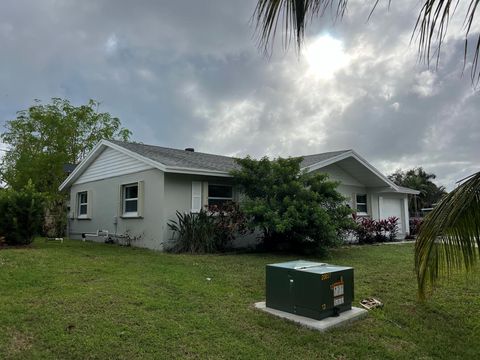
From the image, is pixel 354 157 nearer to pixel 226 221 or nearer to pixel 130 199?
pixel 226 221

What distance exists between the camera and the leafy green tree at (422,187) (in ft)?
144

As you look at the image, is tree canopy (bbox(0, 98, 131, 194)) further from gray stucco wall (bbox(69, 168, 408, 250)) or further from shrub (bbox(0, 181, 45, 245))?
shrub (bbox(0, 181, 45, 245))

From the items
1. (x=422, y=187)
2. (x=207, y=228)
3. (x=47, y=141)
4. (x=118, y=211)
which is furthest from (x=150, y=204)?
(x=422, y=187)

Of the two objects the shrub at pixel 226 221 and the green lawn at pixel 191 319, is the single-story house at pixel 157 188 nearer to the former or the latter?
the shrub at pixel 226 221

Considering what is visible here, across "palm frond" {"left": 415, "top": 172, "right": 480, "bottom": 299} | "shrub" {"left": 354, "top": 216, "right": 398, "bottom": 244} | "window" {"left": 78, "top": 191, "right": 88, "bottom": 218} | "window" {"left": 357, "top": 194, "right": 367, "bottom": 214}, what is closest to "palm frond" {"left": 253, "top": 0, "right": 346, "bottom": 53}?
"palm frond" {"left": 415, "top": 172, "right": 480, "bottom": 299}

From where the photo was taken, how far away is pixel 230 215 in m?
11.8

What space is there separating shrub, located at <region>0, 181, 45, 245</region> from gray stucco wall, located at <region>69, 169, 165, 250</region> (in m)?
3.13

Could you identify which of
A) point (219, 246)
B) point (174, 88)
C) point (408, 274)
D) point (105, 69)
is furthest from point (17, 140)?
point (408, 274)

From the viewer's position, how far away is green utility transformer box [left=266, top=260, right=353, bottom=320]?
16.6ft

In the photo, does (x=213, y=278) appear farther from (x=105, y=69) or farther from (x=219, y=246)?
(x=105, y=69)

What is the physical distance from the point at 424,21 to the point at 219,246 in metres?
10.5

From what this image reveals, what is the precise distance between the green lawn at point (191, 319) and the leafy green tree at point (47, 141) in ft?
47.7

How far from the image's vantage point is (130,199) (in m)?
14.3

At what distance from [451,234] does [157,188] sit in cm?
1017
